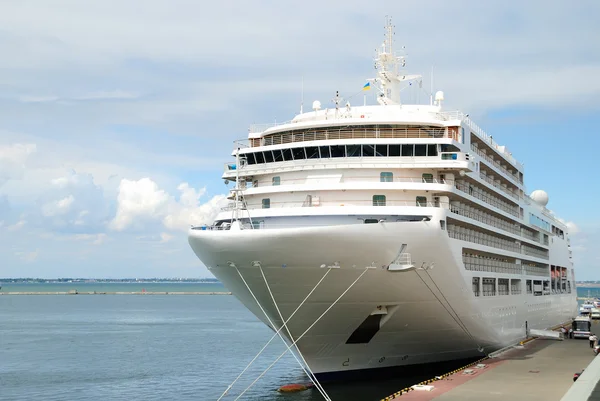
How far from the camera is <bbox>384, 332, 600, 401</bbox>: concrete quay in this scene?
2183 centimetres

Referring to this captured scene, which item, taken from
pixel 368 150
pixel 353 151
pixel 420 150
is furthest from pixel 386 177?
pixel 420 150

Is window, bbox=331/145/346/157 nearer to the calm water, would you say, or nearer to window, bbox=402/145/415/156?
window, bbox=402/145/415/156

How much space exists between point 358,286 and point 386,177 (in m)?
4.93

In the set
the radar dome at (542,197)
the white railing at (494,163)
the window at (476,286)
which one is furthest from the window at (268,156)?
the radar dome at (542,197)

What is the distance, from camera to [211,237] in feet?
79.9

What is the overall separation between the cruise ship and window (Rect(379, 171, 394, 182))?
51 mm

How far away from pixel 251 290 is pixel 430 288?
6560mm

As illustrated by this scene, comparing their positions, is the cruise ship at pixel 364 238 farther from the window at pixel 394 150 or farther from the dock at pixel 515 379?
the dock at pixel 515 379

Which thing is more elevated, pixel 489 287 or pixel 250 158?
pixel 250 158

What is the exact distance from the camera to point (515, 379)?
2505 centimetres

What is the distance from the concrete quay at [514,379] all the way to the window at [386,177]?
25.0 feet

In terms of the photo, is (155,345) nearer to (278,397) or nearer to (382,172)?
(278,397)

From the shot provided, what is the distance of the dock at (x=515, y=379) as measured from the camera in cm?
2169

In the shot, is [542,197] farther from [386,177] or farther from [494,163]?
[386,177]
